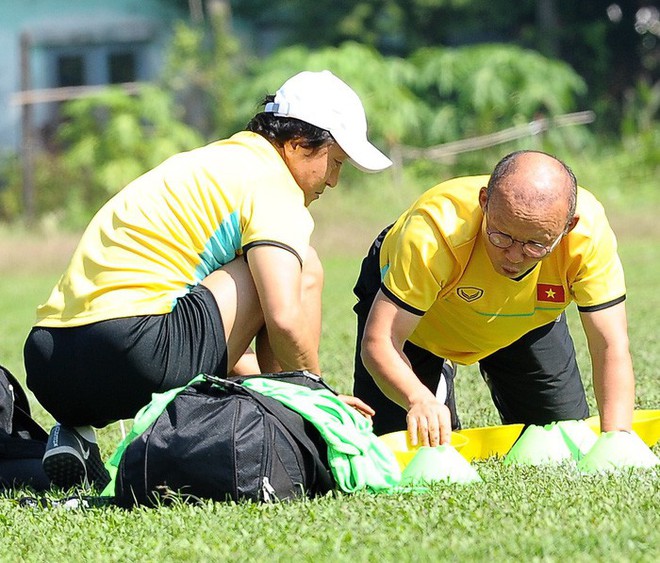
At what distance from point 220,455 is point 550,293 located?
4.97 feet

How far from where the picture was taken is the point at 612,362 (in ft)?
14.7

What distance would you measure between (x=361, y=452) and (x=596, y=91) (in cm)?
2274

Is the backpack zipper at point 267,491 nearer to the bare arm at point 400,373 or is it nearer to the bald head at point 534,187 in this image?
the bare arm at point 400,373

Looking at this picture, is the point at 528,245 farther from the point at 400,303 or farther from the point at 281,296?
the point at 281,296

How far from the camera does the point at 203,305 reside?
454 centimetres

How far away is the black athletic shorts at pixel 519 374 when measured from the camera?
17.5 feet

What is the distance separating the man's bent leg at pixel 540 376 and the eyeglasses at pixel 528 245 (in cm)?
119

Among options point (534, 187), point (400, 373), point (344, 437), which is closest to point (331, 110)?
point (534, 187)

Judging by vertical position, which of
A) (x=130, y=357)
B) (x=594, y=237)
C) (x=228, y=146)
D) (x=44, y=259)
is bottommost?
(x=44, y=259)

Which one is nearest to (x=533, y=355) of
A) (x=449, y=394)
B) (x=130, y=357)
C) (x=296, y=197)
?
(x=449, y=394)

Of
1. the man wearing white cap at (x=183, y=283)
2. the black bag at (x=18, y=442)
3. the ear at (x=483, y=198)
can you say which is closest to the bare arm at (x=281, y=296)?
the man wearing white cap at (x=183, y=283)

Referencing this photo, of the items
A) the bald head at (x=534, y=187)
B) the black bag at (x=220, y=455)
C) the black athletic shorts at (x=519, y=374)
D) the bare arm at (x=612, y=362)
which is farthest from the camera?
the black athletic shorts at (x=519, y=374)

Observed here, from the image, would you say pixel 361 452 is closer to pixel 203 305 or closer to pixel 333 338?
pixel 203 305

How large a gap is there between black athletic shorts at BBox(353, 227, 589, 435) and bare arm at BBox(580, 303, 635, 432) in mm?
840
